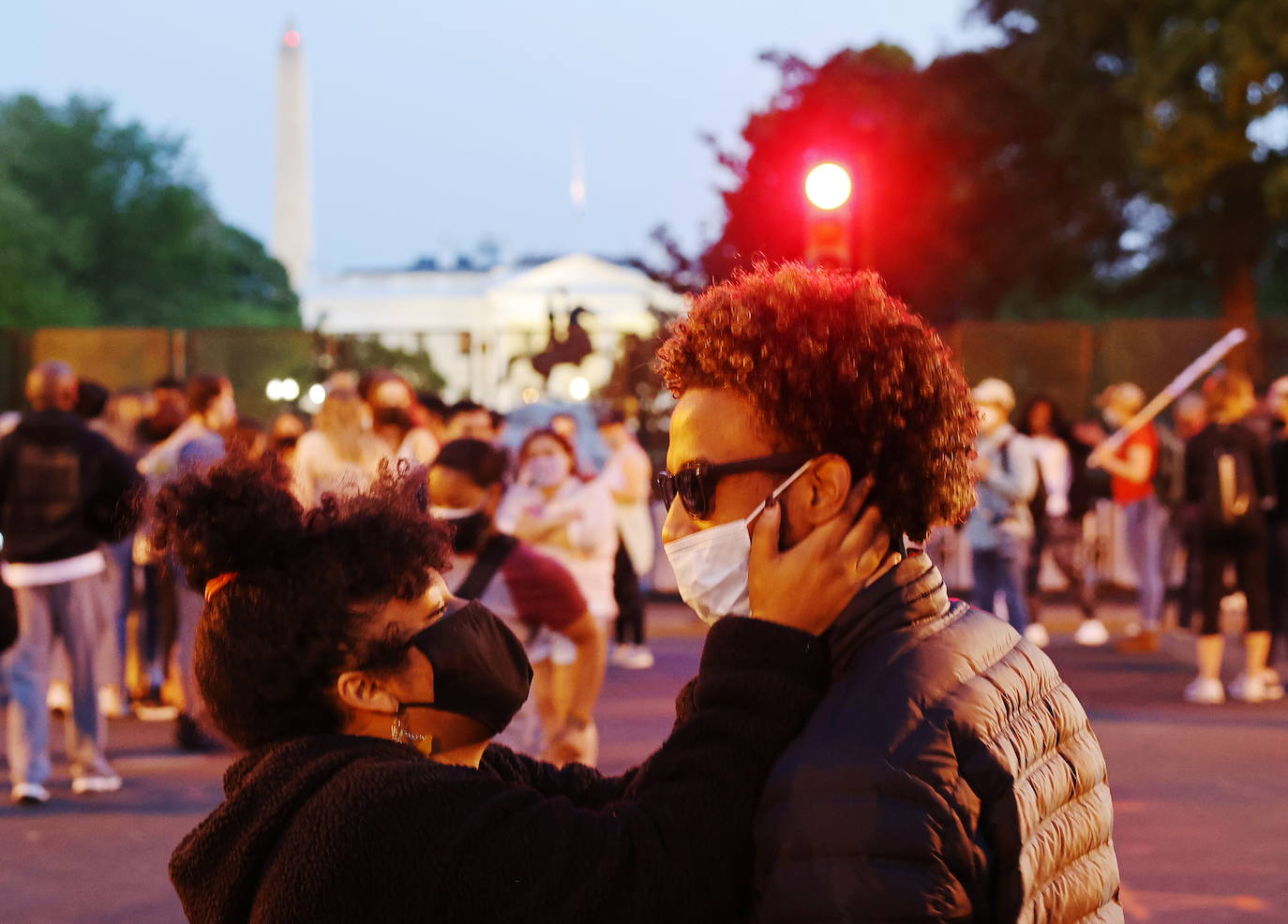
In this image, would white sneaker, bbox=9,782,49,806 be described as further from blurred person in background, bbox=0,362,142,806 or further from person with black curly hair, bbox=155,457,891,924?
person with black curly hair, bbox=155,457,891,924

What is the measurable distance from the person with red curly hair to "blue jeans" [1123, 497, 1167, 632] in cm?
1129

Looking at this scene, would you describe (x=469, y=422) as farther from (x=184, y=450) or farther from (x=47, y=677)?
(x=47, y=677)

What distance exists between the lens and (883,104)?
121 feet

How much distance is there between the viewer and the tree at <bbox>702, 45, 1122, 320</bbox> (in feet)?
116

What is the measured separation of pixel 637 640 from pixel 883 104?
26.9 meters

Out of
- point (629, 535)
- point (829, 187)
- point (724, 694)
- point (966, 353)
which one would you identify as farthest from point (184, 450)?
point (966, 353)

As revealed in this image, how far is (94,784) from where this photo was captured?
785cm

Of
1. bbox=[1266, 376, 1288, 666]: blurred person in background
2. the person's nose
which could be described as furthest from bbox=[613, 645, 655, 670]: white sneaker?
the person's nose

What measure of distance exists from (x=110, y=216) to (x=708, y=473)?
56.8 metres

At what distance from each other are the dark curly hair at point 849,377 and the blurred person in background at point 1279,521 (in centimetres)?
927

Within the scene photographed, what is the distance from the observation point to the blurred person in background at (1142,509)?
12656 millimetres

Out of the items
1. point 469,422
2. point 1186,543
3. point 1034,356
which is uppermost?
point 1034,356

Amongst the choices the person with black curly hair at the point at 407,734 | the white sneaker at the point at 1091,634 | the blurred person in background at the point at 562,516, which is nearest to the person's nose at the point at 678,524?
the person with black curly hair at the point at 407,734

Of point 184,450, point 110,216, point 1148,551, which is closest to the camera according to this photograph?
point 184,450
